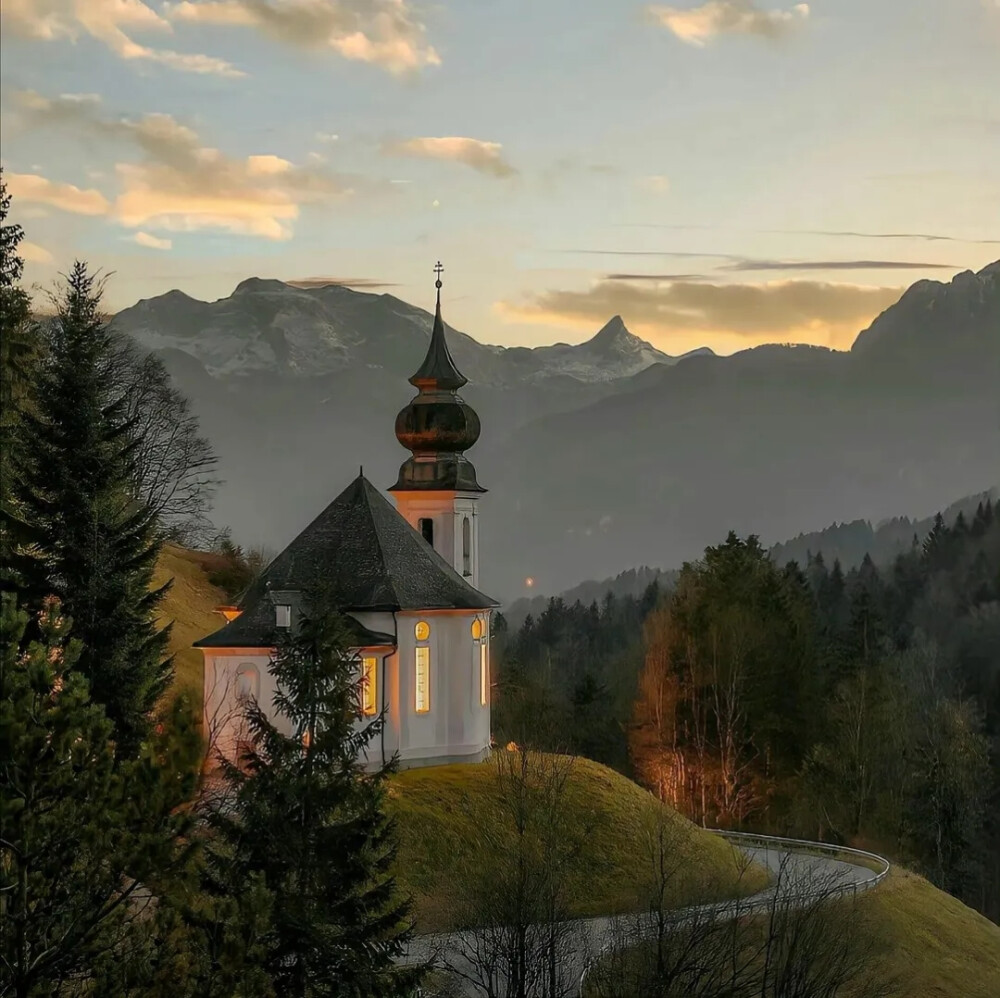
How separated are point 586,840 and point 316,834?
19.1m

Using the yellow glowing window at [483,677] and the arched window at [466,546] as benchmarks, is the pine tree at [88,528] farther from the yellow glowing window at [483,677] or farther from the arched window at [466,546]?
the arched window at [466,546]

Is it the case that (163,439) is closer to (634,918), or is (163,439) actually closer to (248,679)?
(248,679)

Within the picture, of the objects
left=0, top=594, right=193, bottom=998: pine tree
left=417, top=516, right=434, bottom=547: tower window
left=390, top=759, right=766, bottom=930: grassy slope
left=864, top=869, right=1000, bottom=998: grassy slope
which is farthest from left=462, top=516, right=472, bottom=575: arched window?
left=0, top=594, right=193, bottom=998: pine tree

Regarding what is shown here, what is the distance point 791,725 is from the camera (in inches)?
2506

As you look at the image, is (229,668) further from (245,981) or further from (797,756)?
(797,756)

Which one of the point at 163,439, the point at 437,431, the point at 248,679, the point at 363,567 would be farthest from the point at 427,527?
the point at 163,439

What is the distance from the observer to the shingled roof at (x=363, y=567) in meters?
40.1

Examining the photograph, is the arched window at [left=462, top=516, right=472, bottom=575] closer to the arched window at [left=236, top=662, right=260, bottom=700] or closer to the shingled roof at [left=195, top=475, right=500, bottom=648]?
the shingled roof at [left=195, top=475, right=500, bottom=648]

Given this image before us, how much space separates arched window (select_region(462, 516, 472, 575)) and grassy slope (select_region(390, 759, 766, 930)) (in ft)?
36.4

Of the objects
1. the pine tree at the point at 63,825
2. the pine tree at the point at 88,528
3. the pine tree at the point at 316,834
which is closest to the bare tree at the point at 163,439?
the pine tree at the point at 88,528

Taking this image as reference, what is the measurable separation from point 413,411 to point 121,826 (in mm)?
37038

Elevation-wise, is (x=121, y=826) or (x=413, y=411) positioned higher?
(x=413, y=411)

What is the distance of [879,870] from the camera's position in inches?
1608

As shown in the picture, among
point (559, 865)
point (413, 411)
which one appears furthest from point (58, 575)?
point (413, 411)
